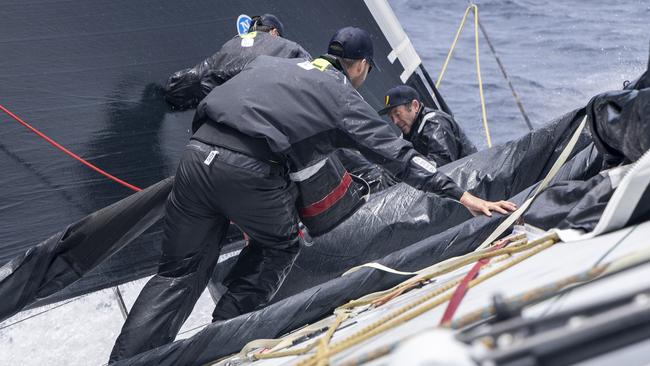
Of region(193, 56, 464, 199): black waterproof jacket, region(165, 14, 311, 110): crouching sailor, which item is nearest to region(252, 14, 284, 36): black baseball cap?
region(165, 14, 311, 110): crouching sailor

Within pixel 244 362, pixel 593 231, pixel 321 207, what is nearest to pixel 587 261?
pixel 593 231

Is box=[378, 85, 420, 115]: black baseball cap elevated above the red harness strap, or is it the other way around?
the red harness strap

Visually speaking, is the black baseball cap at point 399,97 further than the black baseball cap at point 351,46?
Yes

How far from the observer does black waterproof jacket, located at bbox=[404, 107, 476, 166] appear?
13.7 ft

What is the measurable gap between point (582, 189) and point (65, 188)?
2.14m

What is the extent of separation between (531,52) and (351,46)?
6563 millimetres

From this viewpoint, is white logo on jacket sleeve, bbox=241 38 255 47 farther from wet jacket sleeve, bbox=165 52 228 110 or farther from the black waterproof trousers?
the black waterproof trousers

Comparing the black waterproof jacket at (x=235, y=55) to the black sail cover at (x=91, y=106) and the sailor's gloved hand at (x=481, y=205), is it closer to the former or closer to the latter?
the black sail cover at (x=91, y=106)

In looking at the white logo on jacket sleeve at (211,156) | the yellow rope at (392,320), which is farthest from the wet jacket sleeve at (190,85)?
the yellow rope at (392,320)

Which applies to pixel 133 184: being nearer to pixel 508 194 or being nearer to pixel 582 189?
pixel 508 194

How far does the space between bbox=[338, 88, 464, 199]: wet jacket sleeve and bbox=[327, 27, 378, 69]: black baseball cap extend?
56 cm

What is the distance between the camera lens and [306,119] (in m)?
2.88

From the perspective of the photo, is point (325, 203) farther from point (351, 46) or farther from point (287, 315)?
point (351, 46)

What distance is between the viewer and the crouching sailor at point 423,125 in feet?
13.8
